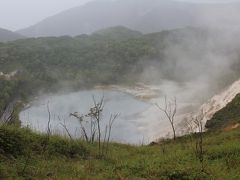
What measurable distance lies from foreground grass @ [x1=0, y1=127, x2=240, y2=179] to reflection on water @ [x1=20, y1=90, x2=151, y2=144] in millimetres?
40977

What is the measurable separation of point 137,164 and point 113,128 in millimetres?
52533

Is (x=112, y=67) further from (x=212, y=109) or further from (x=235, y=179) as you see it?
(x=235, y=179)

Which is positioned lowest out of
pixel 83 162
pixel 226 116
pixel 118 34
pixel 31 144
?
pixel 83 162

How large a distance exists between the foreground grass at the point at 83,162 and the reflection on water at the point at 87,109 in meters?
41.0

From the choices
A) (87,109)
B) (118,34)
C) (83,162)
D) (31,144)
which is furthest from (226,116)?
(118,34)

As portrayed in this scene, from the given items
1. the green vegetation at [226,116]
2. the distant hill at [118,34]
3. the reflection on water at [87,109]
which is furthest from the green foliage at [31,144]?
the distant hill at [118,34]

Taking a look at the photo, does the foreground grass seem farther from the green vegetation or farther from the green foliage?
the green vegetation

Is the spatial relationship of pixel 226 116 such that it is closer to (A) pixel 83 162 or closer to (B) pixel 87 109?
(A) pixel 83 162

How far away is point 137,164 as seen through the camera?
15.2 meters

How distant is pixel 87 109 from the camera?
271ft

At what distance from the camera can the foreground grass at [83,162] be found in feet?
43.3

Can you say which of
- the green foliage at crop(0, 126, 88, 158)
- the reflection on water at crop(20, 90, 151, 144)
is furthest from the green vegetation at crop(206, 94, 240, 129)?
the green foliage at crop(0, 126, 88, 158)

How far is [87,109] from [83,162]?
66222mm

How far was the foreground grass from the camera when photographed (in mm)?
13188
